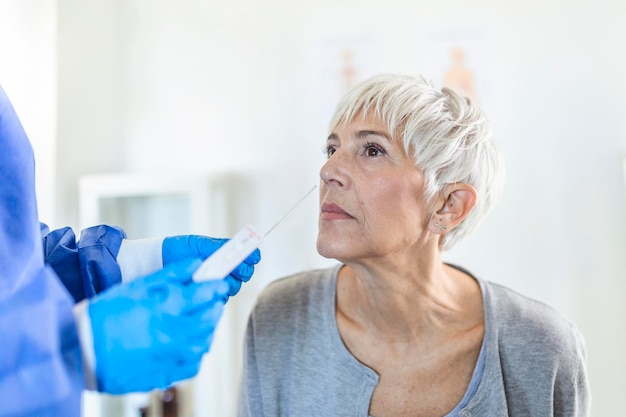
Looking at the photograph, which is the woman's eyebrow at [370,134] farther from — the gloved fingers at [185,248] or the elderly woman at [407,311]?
the gloved fingers at [185,248]

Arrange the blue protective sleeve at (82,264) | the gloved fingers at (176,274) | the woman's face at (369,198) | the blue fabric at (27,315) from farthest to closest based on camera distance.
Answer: the woman's face at (369,198), the blue protective sleeve at (82,264), the gloved fingers at (176,274), the blue fabric at (27,315)

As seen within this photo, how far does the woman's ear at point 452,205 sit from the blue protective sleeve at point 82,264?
636 mm

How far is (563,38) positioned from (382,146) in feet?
2.69

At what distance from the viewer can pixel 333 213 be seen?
1.05 metres

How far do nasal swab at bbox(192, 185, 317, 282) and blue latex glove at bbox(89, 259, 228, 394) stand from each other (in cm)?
2

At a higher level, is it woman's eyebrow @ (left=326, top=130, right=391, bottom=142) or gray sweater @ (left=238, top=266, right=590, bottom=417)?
woman's eyebrow @ (left=326, top=130, right=391, bottom=142)

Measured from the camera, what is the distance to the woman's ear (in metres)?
1.12

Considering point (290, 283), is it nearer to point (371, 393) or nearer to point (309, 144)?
point (371, 393)

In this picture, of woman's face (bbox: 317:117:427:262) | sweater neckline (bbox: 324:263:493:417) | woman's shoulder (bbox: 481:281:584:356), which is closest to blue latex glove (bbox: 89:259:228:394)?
woman's face (bbox: 317:117:427:262)

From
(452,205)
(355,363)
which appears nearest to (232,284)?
(355,363)

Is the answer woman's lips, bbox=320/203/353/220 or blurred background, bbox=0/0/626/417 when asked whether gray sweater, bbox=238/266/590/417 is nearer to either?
woman's lips, bbox=320/203/353/220

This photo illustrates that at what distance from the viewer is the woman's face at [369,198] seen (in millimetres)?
1033

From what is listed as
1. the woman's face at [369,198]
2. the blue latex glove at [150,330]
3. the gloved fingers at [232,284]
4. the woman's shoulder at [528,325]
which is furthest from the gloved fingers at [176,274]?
the woman's shoulder at [528,325]

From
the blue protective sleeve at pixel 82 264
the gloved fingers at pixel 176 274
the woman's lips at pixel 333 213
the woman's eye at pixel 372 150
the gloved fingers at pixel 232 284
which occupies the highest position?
the woman's eye at pixel 372 150
